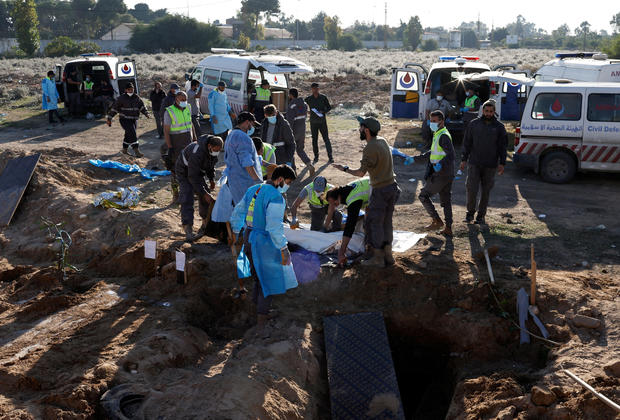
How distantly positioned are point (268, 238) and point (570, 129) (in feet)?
24.4

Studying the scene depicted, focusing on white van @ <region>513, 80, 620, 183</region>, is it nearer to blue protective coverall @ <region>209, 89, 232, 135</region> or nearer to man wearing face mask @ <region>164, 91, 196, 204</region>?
blue protective coverall @ <region>209, 89, 232, 135</region>

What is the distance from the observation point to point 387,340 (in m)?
5.93

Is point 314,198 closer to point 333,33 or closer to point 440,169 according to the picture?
point 440,169

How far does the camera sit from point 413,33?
87312 millimetres

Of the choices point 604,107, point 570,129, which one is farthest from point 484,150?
point 604,107

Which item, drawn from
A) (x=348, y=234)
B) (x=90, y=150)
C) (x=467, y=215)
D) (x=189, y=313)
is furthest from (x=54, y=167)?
(x=467, y=215)

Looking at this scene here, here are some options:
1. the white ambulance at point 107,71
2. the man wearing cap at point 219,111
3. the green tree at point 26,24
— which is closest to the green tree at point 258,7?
the green tree at point 26,24

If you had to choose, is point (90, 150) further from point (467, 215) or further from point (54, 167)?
point (467, 215)

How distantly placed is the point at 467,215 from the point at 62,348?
5.94 meters

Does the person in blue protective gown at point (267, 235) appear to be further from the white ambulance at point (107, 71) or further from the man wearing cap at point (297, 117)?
the white ambulance at point (107, 71)

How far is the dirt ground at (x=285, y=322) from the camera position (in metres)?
4.76

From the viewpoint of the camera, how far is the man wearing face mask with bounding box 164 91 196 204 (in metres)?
9.65

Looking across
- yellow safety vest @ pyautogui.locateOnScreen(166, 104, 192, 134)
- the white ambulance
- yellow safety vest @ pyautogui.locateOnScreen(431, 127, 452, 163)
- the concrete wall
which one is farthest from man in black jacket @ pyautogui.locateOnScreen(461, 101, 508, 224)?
the concrete wall

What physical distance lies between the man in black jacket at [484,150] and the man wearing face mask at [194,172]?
3620 mm
